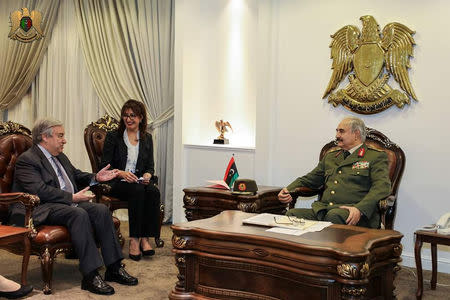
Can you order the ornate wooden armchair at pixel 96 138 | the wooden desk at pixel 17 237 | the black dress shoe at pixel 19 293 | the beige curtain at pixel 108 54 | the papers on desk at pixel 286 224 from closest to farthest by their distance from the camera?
the papers on desk at pixel 286 224 < the wooden desk at pixel 17 237 < the black dress shoe at pixel 19 293 < the ornate wooden armchair at pixel 96 138 < the beige curtain at pixel 108 54

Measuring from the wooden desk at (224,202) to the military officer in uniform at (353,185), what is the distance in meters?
0.26

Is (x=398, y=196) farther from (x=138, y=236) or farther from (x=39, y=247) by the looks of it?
(x=39, y=247)

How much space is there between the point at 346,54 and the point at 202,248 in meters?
2.40

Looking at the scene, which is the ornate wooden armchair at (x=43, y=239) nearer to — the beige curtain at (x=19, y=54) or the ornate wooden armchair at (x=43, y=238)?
the ornate wooden armchair at (x=43, y=238)

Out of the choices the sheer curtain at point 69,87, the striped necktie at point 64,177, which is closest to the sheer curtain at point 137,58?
the sheer curtain at point 69,87

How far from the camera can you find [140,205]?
179 inches

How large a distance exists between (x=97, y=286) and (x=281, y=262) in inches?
55.3

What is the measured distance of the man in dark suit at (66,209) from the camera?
11.8ft

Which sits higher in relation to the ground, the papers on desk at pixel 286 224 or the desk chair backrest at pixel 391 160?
the desk chair backrest at pixel 391 160

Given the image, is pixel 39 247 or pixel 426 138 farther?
pixel 426 138

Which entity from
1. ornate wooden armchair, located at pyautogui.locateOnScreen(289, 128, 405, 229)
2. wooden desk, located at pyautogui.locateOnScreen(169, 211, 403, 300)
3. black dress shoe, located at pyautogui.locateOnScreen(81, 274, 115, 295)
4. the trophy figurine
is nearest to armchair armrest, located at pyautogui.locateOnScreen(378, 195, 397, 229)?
ornate wooden armchair, located at pyautogui.locateOnScreen(289, 128, 405, 229)

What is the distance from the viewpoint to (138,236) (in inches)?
177

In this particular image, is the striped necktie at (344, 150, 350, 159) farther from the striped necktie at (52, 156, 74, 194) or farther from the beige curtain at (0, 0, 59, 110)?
the beige curtain at (0, 0, 59, 110)

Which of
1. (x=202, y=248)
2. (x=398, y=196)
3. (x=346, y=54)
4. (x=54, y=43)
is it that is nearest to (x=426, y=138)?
(x=398, y=196)
